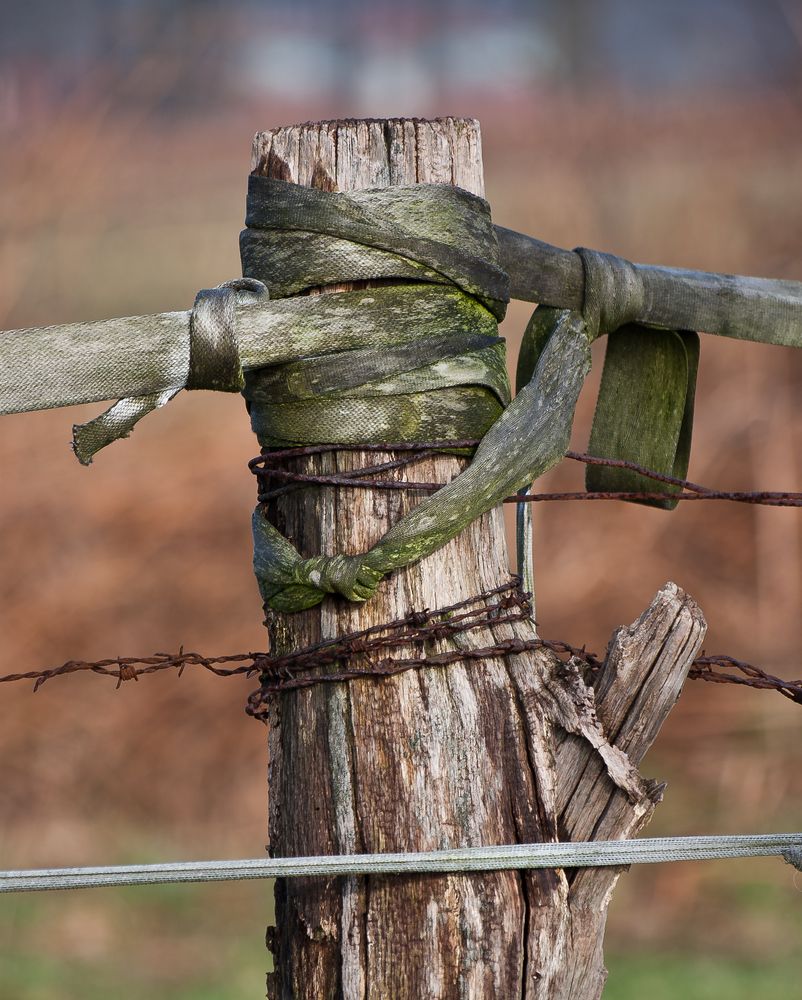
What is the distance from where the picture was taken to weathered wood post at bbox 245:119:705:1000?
140cm

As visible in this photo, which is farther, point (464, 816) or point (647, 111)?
point (647, 111)

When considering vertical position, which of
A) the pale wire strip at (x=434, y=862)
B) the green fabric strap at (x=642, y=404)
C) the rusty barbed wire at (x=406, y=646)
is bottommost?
the pale wire strip at (x=434, y=862)

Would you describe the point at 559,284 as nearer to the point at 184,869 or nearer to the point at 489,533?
the point at 489,533

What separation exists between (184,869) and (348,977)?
0.23m

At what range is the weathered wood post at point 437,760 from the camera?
4.59 feet

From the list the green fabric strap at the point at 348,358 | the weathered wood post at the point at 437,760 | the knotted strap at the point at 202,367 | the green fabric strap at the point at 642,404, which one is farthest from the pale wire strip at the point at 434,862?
the green fabric strap at the point at 642,404

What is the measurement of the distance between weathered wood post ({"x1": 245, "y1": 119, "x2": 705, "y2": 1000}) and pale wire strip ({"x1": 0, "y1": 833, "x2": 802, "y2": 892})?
0.11 ft

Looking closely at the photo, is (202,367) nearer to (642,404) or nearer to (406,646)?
(406,646)

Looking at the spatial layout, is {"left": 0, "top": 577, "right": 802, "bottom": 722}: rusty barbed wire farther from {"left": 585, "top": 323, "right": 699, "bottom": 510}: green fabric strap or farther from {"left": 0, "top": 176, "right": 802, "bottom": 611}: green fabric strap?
{"left": 585, "top": 323, "right": 699, "bottom": 510}: green fabric strap

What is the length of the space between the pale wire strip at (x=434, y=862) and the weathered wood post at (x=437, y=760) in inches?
1.3

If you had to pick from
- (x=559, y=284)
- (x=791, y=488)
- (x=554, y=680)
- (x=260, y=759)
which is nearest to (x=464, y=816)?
(x=554, y=680)

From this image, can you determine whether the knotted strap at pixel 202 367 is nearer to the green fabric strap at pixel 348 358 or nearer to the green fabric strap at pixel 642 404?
the green fabric strap at pixel 348 358

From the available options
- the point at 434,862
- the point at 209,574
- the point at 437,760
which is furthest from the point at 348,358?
the point at 209,574

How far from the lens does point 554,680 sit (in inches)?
59.2
